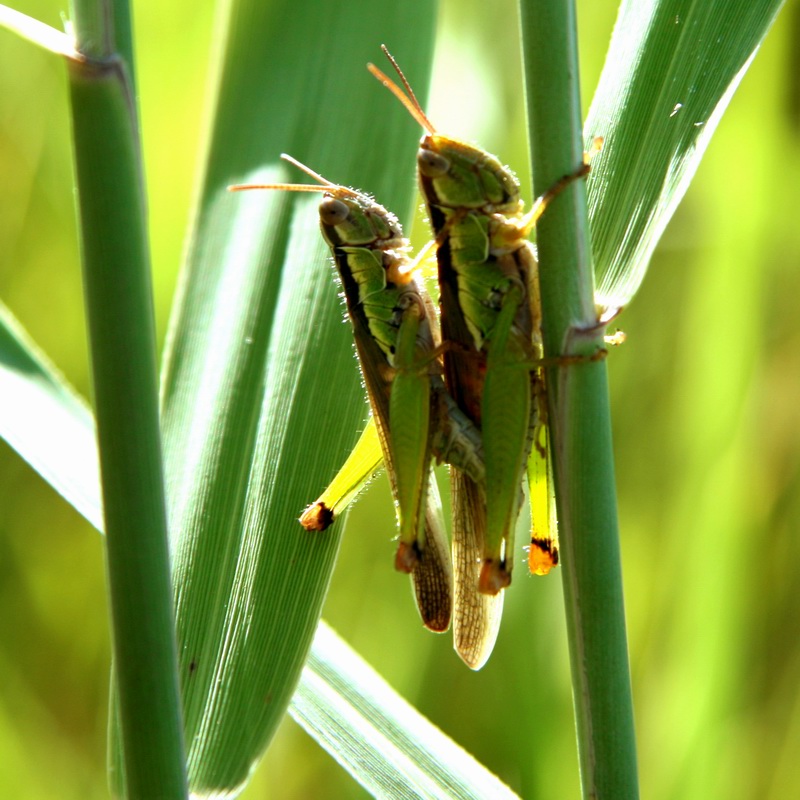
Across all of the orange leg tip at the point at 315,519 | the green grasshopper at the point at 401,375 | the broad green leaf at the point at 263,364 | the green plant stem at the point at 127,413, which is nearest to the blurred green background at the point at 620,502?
the broad green leaf at the point at 263,364

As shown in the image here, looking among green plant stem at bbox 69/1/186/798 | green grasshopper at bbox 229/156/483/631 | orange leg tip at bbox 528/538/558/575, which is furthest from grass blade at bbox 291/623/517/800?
green plant stem at bbox 69/1/186/798

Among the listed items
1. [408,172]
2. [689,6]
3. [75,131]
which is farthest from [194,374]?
[689,6]

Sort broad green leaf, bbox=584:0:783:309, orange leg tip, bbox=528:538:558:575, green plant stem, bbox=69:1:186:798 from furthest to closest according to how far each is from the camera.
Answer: orange leg tip, bbox=528:538:558:575, broad green leaf, bbox=584:0:783:309, green plant stem, bbox=69:1:186:798

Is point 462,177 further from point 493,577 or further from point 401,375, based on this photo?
point 493,577

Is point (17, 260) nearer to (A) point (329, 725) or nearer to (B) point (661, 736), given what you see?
(A) point (329, 725)

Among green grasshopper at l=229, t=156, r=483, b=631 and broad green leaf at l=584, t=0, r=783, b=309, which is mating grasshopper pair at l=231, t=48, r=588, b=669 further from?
broad green leaf at l=584, t=0, r=783, b=309

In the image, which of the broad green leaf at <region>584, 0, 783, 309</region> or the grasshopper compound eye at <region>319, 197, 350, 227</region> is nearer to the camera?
the broad green leaf at <region>584, 0, 783, 309</region>

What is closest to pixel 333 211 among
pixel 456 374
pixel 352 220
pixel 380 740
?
pixel 352 220
